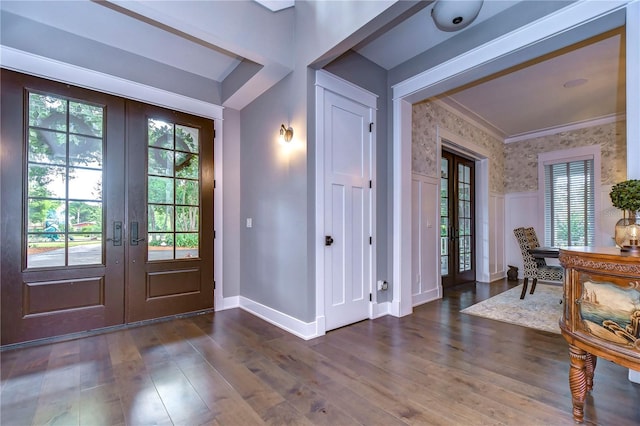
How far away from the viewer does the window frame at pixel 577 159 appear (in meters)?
5.16

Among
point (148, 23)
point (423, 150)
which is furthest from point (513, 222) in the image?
point (148, 23)

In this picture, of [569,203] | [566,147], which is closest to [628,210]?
[569,203]

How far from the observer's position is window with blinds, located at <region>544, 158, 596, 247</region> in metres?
5.37

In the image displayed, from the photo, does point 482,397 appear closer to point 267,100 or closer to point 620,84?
point 267,100

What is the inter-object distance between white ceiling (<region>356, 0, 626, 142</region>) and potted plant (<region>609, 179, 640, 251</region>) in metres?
1.85

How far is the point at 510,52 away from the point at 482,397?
2.77 meters

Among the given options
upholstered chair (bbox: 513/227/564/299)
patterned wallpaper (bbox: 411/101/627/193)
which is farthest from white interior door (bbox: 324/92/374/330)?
upholstered chair (bbox: 513/227/564/299)

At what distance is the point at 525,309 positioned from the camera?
3760mm

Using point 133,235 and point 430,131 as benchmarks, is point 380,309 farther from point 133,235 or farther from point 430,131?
point 133,235

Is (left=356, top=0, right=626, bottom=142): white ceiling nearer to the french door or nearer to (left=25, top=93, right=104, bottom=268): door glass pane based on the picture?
the french door

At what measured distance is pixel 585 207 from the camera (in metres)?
5.40

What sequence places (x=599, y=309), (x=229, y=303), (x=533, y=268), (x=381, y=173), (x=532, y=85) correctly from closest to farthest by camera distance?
(x=599, y=309) < (x=381, y=173) < (x=229, y=303) < (x=532, y=85) < (x=533, y=268)

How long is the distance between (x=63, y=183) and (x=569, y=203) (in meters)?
7.84

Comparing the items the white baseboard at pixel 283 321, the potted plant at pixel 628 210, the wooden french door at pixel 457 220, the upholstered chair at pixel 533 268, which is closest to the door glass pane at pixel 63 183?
the white baseboard at pixel 283 321
